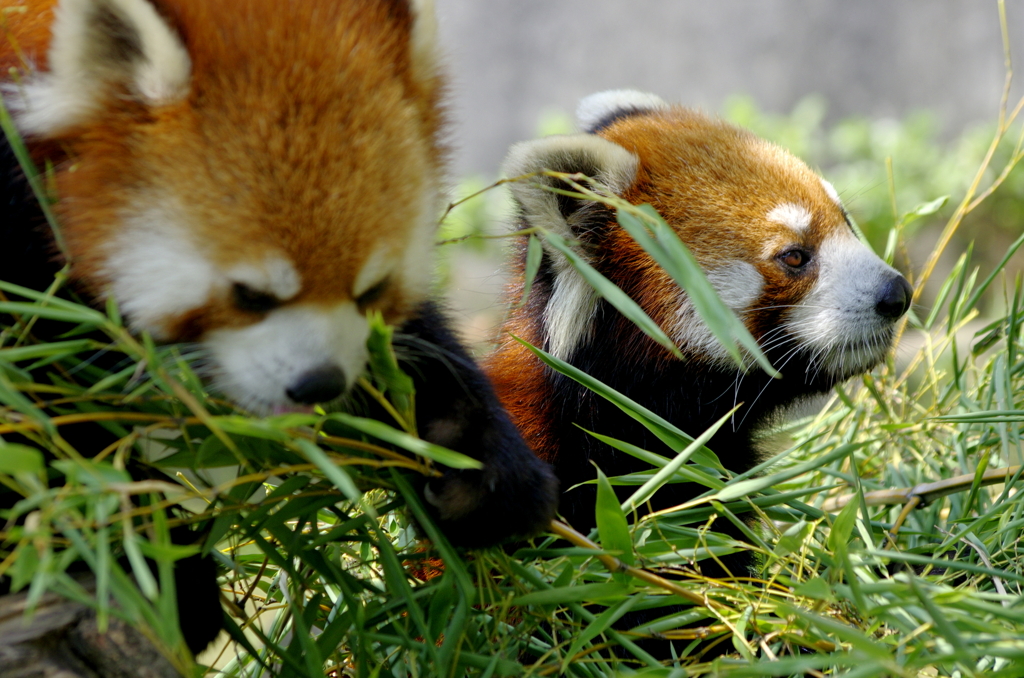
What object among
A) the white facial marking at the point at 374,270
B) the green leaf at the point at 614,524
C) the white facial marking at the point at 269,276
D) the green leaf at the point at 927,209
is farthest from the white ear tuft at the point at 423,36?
the green leaf at the point at 927,209

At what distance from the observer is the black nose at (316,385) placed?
1.28m

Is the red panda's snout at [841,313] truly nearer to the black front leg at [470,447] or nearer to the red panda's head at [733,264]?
the red panda's head at [733,264]

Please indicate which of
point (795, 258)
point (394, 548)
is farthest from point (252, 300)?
point (795, 258)

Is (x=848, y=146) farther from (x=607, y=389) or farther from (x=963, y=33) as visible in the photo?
(x=607, y=389)

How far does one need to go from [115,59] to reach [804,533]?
1688 millimetres

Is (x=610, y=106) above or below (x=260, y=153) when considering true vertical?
below

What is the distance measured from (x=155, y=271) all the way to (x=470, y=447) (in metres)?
0.62

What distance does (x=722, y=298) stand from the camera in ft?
7.45

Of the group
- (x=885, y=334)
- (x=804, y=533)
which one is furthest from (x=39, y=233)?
(x=885, y=334)

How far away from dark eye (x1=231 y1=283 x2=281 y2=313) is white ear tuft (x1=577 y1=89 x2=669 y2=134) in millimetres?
1708

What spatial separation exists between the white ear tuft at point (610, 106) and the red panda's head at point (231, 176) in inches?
61.1

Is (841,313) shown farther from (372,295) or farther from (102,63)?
(102,63)

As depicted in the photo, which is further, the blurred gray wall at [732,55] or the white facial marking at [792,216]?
the blurred gray wall at [732,55]

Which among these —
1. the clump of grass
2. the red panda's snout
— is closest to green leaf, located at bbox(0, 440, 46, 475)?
the clump of grass
